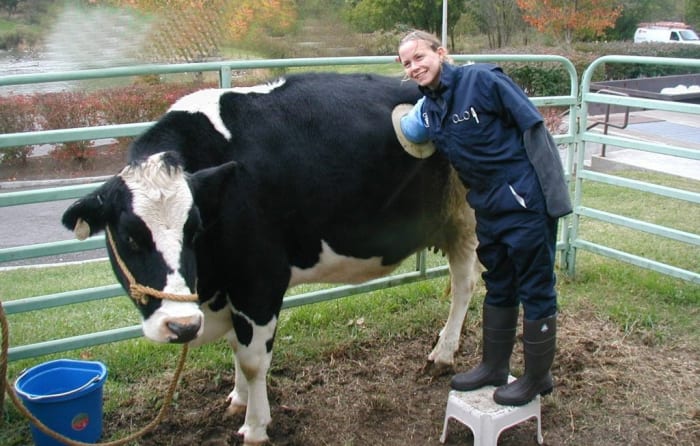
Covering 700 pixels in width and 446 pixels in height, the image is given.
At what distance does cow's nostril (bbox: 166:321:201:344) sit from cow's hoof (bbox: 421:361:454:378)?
2090mm

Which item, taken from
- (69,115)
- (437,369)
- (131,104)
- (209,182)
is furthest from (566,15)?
(209,182)

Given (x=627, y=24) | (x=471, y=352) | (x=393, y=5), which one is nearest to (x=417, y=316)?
(x=471, y=352)

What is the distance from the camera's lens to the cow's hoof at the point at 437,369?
4.46 meters

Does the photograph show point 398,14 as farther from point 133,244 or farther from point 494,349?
point 133,244

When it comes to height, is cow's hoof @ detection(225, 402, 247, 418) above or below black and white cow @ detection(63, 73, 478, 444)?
below

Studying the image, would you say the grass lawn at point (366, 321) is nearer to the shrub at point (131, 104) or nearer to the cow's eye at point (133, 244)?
the cow's eye at point (133, 244)

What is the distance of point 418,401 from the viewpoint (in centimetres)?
418

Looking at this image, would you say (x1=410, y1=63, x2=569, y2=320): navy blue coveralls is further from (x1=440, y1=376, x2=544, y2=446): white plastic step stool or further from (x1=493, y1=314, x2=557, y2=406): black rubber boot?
(x1=440, y1=376, x2=544, y2=446): white plastic step stool

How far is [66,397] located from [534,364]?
2333 millimetres

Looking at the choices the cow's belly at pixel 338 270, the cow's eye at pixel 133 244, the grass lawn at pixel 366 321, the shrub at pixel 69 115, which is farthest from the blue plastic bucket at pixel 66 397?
the shrub at pixel 69 115

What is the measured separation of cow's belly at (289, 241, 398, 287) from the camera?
386 cm

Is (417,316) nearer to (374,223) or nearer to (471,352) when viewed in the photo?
(471,352)

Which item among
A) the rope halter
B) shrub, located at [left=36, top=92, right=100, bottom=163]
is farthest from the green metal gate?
shrub, located at [left=36, top=92, right=100, bottom=163]

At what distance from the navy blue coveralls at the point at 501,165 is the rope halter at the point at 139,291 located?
4.80ft
